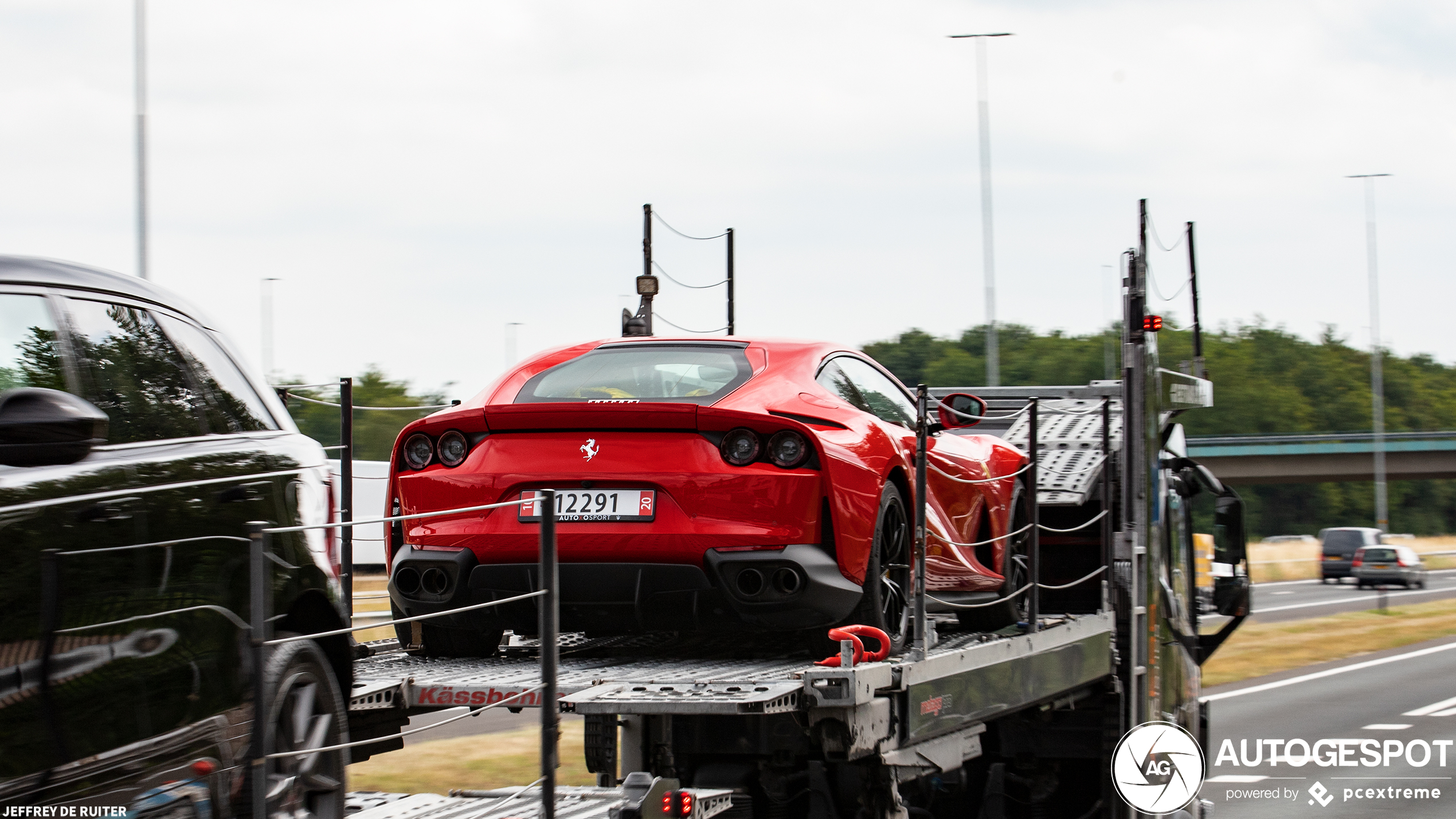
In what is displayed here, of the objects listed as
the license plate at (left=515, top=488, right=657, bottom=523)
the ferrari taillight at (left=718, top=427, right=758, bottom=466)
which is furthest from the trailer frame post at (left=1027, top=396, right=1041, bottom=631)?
the license plate at (left=515, top=488, right=657, bottom=523)

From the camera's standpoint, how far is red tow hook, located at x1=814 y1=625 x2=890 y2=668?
5031mm

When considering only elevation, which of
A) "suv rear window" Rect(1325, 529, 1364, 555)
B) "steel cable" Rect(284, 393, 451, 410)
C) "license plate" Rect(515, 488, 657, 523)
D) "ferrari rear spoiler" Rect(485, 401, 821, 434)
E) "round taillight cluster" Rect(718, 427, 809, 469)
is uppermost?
"steel cable" Rect(284, 393, 451, 410)

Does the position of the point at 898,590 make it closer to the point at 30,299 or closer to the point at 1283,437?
the point at 30,299

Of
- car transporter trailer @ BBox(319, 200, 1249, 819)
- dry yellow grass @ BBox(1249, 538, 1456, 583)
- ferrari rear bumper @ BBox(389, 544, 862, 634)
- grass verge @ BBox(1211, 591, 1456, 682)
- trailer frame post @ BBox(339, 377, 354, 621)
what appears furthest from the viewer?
dry yellow grass @ BBox(1249, 538, 1456, 583)

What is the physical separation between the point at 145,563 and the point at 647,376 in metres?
2.90

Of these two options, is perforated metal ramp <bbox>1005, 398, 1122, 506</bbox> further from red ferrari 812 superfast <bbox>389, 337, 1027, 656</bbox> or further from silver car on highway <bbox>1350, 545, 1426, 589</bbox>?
silver car on highway <bbox>1350, 545, 1426, 589</bbox>

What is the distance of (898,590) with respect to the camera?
→ 6.17m

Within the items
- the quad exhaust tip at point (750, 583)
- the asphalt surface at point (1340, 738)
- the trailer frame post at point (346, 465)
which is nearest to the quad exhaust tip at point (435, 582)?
the trailer frame post at point (346, 465)

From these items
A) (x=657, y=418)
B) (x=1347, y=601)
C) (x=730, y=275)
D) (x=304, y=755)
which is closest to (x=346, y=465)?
(x=657, y=418)

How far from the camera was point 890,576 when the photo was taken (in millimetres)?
6113

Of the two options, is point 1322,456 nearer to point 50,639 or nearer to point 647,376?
point 647,376

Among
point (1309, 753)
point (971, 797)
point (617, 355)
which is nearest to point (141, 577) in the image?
point (617, 355)

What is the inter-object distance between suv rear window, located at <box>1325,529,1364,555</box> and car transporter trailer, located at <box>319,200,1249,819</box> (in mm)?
39304

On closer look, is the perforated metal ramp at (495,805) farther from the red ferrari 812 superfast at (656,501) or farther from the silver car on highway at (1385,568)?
the silver car on highway at (1385,568)
